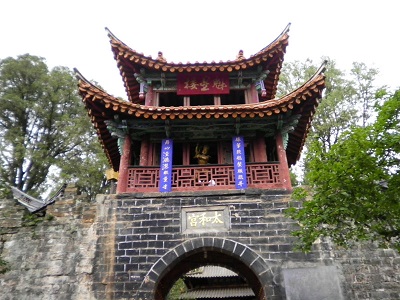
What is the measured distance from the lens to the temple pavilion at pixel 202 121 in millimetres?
8727

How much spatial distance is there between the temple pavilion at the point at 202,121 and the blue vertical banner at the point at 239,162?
0.08 ft

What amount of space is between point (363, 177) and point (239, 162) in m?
3.76

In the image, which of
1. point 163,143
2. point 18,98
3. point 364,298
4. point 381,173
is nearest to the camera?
point 381,173

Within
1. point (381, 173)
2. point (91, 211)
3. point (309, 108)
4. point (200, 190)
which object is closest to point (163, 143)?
point (200, 190)

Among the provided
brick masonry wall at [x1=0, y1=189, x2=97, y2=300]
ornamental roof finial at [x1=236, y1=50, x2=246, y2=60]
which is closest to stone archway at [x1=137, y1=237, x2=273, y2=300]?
brick masonry wall at [x1=0, y1=189, x2=97, y2=300]

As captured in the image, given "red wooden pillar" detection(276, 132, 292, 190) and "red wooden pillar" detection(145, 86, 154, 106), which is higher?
"red wooden pillar" detection(145, 86, 154, 106)

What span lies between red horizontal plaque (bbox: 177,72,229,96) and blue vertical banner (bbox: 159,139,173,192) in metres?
2.32

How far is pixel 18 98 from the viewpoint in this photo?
60.5ft

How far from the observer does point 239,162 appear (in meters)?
8.84

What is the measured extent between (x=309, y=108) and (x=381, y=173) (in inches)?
174

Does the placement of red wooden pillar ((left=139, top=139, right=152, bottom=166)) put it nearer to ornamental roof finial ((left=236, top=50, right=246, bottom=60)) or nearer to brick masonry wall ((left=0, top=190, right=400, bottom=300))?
brick masonry wall ((left=0, top=190, right=400, bottom=300))

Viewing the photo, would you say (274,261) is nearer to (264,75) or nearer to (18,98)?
(264,75)

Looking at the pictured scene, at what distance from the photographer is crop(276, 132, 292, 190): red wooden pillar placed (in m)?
8.65

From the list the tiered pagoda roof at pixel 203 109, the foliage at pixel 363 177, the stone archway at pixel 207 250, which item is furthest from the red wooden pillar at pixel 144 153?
the foliage at pixel 363 177
